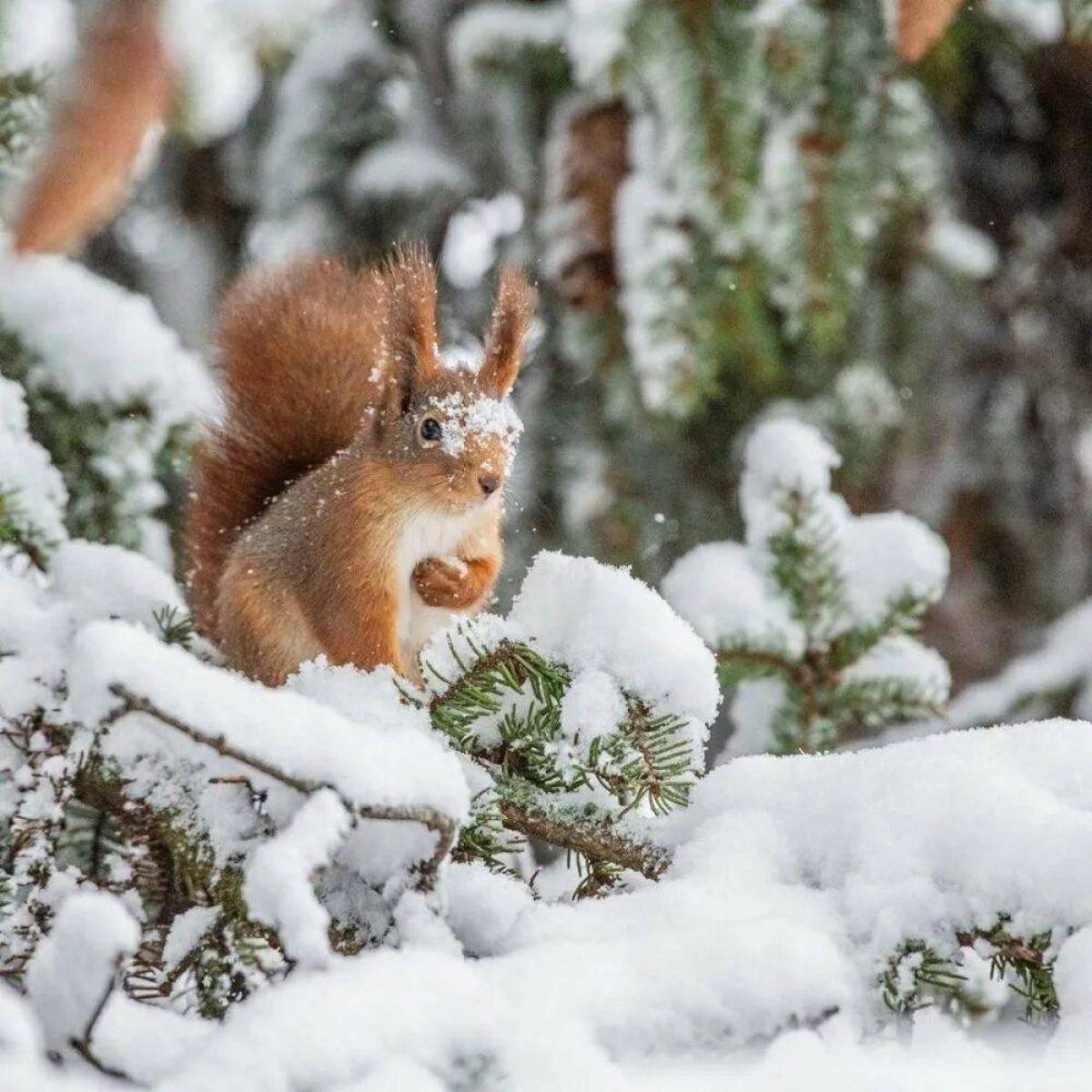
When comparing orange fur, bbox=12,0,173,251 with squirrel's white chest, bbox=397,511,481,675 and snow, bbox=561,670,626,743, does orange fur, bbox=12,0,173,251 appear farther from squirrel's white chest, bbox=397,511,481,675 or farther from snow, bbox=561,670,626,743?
squirrel's white chest, bbox=397,511,481,675

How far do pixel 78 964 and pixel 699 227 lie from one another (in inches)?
52.3

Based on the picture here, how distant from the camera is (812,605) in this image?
4.16 ft

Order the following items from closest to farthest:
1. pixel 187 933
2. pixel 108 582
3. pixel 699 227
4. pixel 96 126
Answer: pixel 96 126
pixel 187 933
pixel 108 582
pixel 699 227

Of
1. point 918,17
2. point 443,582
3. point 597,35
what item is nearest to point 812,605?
point 443,582

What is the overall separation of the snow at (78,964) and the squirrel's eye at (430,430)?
1.93 ft

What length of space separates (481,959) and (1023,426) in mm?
1840

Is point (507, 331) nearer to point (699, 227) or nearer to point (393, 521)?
point (393, 521)

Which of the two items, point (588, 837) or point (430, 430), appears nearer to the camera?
point (588, 837)

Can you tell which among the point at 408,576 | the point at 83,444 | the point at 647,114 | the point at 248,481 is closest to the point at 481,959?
the point at 408,576

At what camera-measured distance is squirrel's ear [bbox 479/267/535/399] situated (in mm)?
993

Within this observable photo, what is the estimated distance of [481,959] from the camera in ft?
2.05

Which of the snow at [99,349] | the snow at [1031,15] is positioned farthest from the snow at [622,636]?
the snow at [1031,15]

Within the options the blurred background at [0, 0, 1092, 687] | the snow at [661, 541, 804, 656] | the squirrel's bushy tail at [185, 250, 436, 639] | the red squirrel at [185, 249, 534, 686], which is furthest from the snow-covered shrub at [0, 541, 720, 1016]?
the blurred background at [0, 0, 1092, 687]

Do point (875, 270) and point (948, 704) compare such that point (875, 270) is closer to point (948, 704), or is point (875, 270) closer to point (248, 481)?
point (948, 704)
